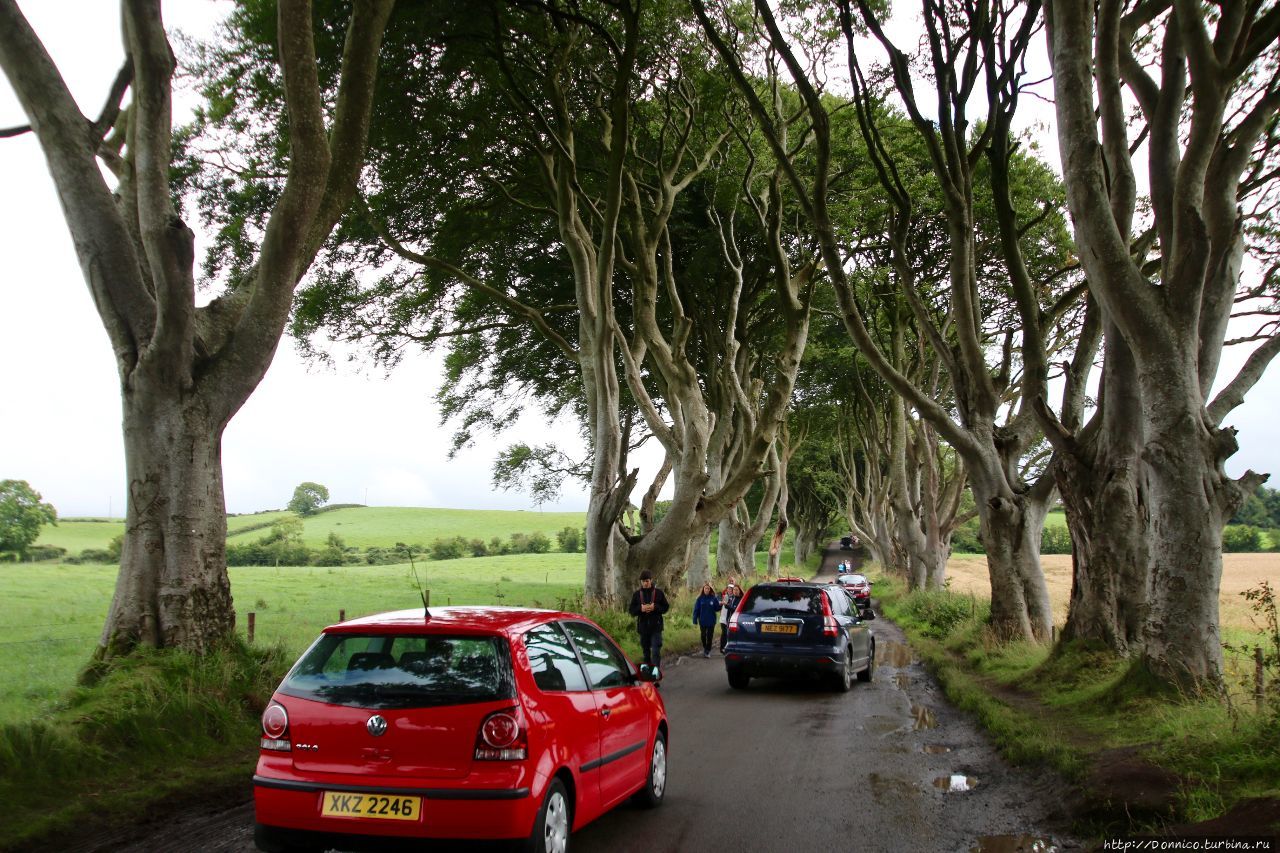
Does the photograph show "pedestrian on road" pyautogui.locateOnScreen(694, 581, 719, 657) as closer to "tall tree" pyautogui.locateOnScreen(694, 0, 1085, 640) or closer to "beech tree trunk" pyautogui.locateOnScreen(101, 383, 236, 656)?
"tall tree" pyautogui.locateOnScreen(694, 0, 1085, 640)

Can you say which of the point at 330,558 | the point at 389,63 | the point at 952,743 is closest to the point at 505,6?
the point at 389,63

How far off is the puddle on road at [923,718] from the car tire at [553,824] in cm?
625

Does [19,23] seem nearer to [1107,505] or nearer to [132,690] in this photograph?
[132,690]

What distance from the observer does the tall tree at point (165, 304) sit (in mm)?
8203

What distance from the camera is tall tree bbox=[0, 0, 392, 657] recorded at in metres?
8.20

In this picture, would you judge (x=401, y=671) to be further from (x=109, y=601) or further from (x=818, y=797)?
(x=109, y=601)

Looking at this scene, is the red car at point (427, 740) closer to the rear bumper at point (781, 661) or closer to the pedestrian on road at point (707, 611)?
the rear bumper at point (781, 661)

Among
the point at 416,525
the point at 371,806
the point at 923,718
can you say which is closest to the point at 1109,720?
the point at 923,718

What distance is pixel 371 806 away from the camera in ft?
14.9

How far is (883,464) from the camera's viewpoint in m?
44.6

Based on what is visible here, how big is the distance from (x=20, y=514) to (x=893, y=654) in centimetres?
3547

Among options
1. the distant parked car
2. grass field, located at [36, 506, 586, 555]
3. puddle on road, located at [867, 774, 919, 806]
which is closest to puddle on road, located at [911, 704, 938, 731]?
puddle on road, located at [867, 774, 919, 806]

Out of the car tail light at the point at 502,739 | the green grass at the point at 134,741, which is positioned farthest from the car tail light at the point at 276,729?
the green grass at the point at 134,741

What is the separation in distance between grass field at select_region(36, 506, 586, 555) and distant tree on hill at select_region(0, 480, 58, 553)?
7876mm
